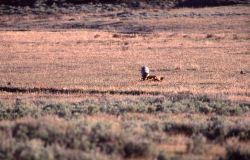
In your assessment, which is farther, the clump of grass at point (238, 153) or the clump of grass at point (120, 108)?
the clump of grass at point (120, 108)

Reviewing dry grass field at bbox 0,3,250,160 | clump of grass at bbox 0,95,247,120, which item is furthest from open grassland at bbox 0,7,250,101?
clump of grass at bbox 0,95,247,120

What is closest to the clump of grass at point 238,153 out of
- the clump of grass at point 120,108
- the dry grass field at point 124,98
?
the dry grass field at point 124,98

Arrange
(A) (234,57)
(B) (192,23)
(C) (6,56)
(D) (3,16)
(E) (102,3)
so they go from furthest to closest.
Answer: (E) (102,3), (D) (3,16), (B) (192,23), (C) (6,56), (A) (234,57)

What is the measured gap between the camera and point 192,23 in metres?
65.2

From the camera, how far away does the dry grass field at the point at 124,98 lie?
34.9 ft

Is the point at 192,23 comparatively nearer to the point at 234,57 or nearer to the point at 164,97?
the point at 234,57

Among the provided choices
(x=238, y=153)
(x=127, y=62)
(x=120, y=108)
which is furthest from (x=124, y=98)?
(x=127, y=62)

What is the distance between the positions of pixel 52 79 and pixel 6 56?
11.8 meters

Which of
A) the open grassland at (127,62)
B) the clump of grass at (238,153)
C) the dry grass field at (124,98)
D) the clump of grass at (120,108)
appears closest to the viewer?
the clump of grass at (238,153)

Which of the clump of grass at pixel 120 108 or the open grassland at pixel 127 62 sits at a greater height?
the clump of grass at pixel 120 108

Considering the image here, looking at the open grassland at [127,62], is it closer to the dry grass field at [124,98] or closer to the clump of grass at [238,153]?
the dry grass field at [124,98]

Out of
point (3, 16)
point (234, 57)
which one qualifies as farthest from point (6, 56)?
point (3, 16)

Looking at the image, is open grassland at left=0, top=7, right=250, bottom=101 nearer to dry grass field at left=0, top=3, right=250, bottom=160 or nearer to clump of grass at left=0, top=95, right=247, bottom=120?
dry grass field at left=0, top=3, right=250, bottom=160

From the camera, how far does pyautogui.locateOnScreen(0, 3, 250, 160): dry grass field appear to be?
1063 centimetres
